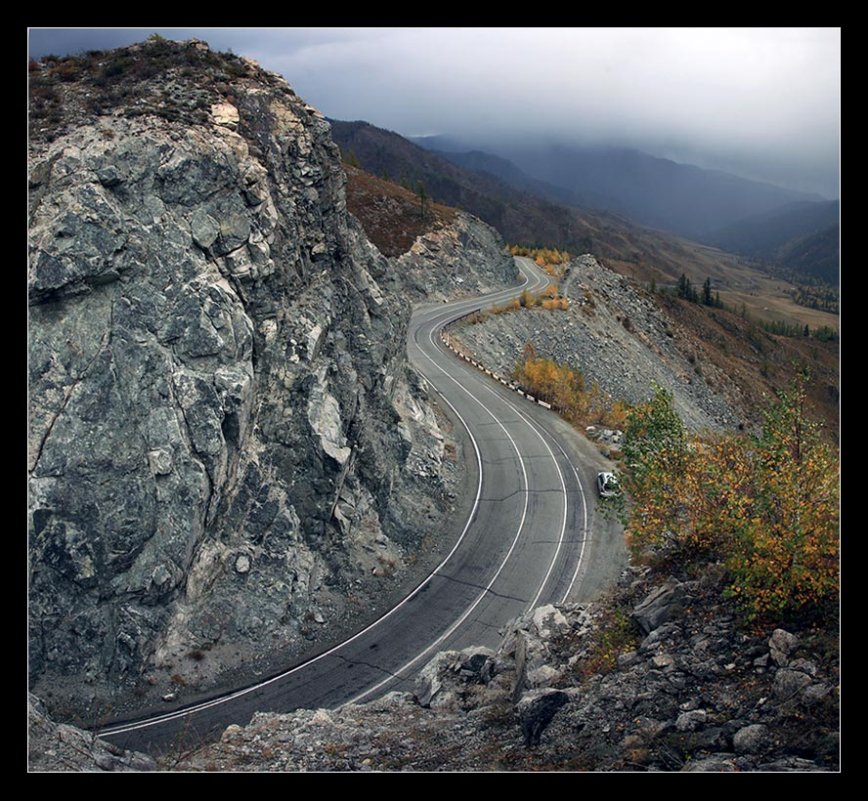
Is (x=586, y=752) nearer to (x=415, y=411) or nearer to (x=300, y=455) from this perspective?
(x=300, y=455)

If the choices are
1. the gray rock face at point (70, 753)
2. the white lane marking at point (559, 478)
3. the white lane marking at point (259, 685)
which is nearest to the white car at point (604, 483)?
the white lane marking at point (559, 478)

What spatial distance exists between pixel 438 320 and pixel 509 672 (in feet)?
139

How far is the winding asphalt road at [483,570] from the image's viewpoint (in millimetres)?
18812

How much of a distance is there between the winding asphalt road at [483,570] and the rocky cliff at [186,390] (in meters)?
1.28

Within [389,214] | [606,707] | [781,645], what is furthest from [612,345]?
[606,707]

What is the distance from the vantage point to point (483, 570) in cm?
2555

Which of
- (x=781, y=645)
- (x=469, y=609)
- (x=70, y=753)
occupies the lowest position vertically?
(x=469, y=609)

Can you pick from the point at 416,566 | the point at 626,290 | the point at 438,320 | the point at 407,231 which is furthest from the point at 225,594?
the point at 626,290

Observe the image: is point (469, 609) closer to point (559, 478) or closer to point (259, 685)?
point (259, 685)

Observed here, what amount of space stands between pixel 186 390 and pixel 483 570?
14389mm

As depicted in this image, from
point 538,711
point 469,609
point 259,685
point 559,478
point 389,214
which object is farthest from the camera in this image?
point 389,214

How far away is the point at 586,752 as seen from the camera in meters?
11.5

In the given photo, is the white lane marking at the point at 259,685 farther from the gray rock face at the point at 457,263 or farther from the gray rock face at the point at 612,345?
the gray rock face at the point at 457,263

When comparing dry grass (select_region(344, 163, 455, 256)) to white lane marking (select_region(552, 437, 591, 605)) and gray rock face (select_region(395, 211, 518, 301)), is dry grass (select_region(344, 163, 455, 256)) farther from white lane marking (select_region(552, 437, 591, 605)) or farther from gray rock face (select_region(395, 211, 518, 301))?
white lane marking (select_region(552, 437, 591, 605))
